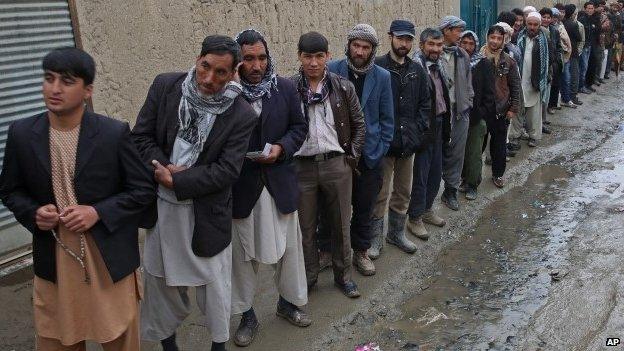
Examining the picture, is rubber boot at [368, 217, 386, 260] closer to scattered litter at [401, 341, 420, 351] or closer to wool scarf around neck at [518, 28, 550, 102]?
scattered litter at [401, 341, 420, 351]

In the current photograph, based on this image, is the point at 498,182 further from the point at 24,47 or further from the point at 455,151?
A: the point at 24,47

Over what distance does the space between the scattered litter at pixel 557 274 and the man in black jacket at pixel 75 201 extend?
128 inches

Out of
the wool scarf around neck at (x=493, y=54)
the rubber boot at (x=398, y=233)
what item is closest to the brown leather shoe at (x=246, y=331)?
the rubber boot at (x=398, y=233)

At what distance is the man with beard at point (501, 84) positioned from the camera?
6043 millimetres

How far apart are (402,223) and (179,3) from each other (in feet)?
8.67

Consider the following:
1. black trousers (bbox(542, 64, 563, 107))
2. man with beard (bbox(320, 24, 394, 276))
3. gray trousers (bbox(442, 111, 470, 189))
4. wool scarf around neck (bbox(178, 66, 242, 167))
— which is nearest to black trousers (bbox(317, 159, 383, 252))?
man with beard (bbox(320, 24, 394, 276))

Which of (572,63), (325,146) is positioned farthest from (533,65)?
(325,146)

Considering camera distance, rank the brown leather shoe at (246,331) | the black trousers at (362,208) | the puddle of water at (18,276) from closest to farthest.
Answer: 1. the brown leather shoe at (246,331)
2. the puddle of water at (18,276)
3. the black trousers at (362,208)

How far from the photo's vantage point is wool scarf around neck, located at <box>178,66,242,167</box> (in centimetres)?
269

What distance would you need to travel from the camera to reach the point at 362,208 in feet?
13.6

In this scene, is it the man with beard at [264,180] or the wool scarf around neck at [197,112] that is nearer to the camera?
the wool scarf around neck at [197,112]

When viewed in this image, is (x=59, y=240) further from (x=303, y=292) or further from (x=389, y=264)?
(x=389, y=264)

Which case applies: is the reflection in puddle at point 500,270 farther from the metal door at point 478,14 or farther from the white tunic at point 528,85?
the metal door at point 478,14

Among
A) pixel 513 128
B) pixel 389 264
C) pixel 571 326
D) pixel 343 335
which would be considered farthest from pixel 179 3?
pixel 513 128
